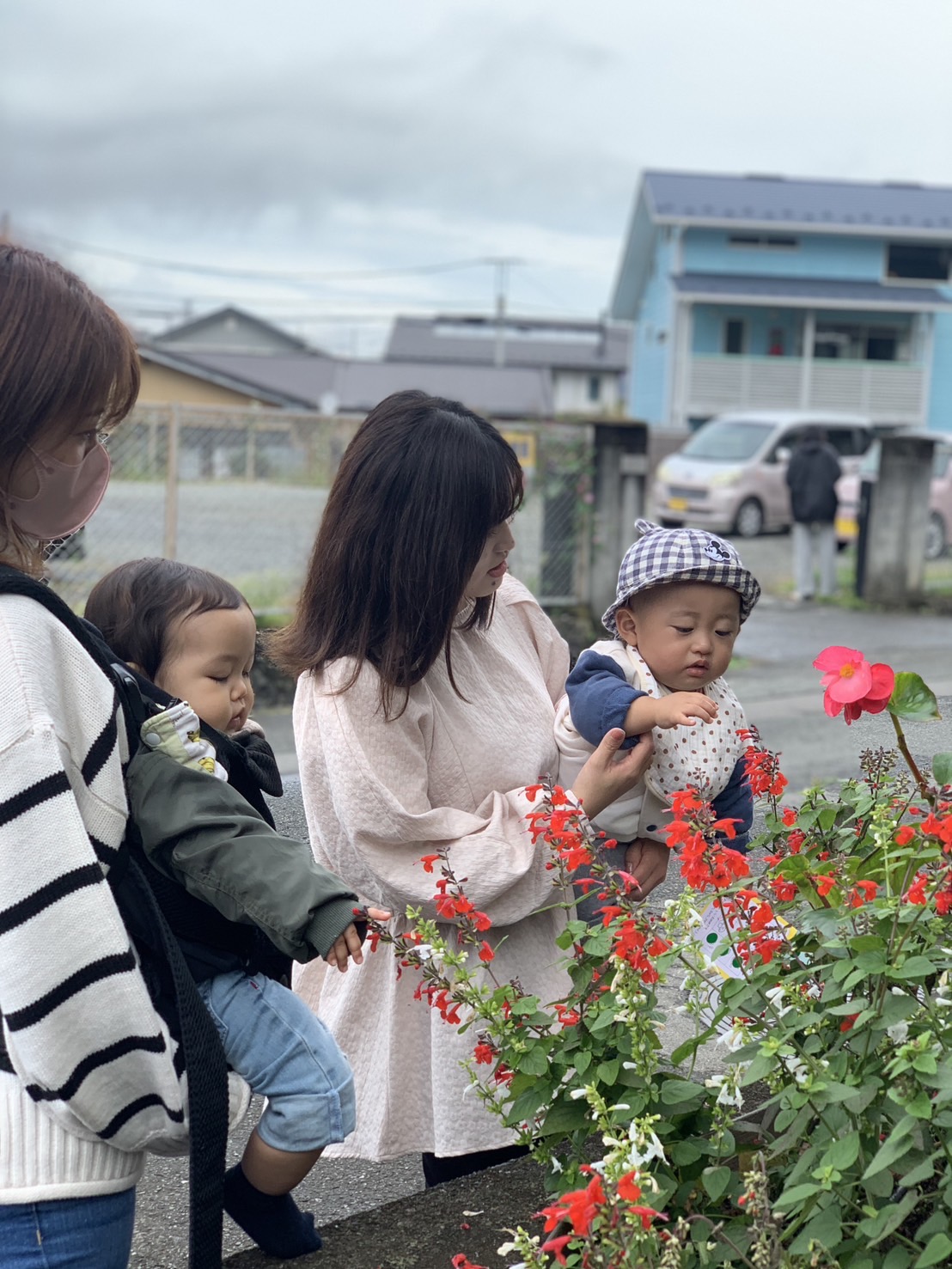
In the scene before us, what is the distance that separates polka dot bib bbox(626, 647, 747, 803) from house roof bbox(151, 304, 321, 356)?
252 feet

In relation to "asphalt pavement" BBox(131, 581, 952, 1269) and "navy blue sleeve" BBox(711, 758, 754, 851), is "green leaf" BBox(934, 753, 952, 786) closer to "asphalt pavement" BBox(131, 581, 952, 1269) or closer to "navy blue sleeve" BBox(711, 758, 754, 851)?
"asphalt pavement" BBox(131, 581, 952, 1269)

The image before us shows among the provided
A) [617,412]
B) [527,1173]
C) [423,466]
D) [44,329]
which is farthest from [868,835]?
[617,412]

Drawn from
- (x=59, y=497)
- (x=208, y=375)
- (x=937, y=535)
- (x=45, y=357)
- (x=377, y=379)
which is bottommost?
(x=377, y=379)

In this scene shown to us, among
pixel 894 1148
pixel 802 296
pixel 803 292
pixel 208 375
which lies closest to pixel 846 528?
pixel 894 1148

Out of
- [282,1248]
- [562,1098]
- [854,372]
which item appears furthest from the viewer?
[854,372]

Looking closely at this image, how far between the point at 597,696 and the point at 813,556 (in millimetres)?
12055

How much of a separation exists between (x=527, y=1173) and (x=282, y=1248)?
357 millimetres

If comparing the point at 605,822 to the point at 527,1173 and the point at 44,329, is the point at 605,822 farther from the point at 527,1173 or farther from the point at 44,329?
the point at 44,329

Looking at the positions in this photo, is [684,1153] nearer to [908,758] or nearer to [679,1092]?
[679,1092]

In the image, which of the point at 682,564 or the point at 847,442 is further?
the point at 847,442

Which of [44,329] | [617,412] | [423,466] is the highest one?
[44,329]

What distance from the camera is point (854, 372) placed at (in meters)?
34.6

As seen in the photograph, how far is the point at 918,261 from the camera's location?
118 ft

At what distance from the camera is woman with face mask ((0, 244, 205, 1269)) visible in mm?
1429
